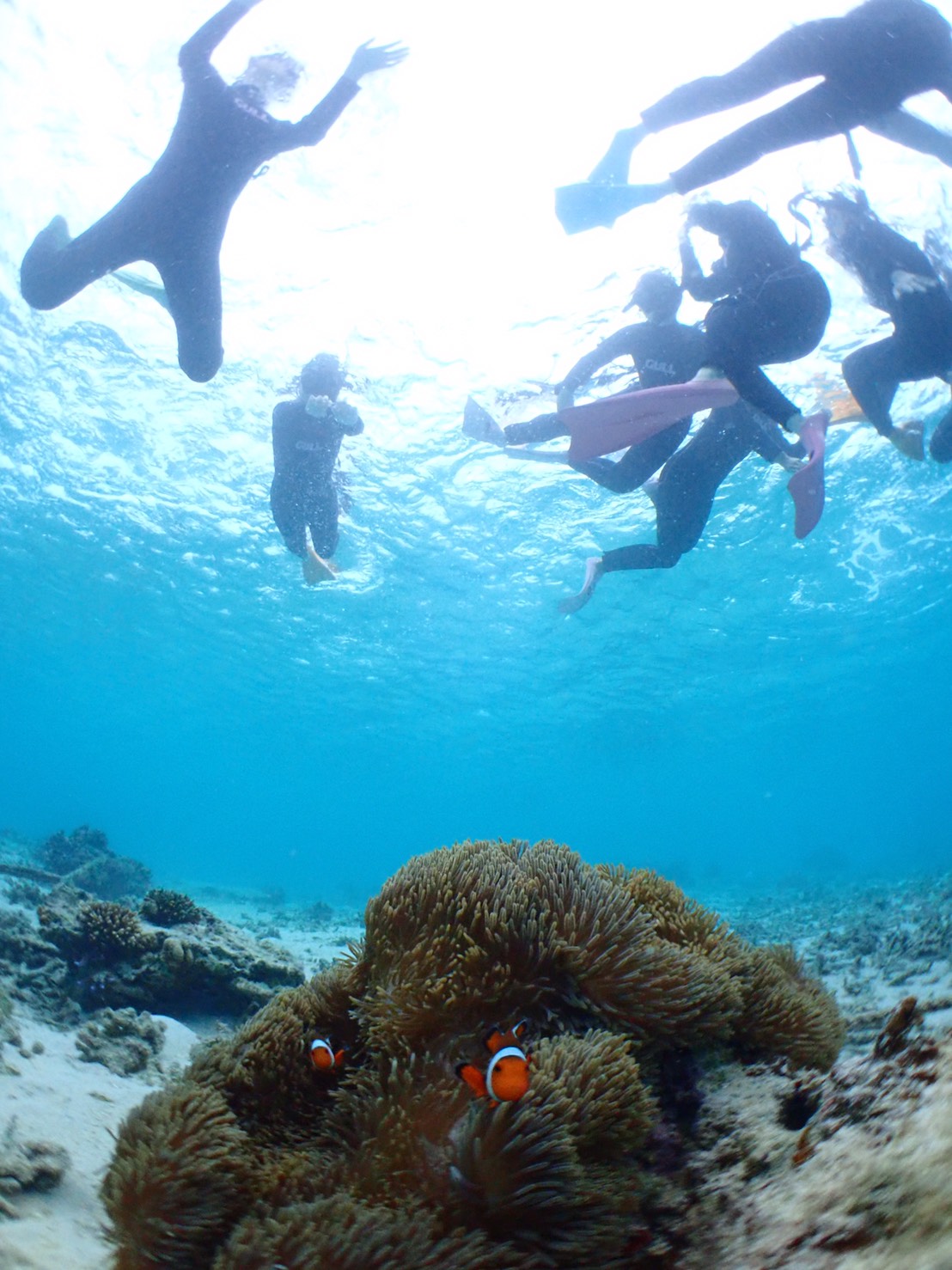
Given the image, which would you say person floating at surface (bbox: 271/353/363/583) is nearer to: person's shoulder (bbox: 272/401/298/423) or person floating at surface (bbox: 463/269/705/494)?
person's shoulder (bbox: 272/401/298/423)

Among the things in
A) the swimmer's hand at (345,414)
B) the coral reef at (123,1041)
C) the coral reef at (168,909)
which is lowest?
the coral reef at (123,1041)

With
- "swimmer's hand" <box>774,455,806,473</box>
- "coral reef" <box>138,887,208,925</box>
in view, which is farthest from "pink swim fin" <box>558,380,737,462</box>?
"coral reef" <box>138,887,208,925</box>

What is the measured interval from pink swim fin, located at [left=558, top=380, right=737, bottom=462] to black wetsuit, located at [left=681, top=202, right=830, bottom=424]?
0.82 ft

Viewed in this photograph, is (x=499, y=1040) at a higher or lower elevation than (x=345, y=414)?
lower

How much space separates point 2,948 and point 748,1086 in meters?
6.52

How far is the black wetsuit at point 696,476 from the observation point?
321 inches

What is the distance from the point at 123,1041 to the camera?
4.63 metres

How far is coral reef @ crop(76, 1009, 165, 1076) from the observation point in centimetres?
446

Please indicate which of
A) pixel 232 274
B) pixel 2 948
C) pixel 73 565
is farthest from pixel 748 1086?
pixel 73 565

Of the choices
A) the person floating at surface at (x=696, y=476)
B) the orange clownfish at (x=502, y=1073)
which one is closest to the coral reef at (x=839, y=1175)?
the orange clownfish at (x=502, y=1073)

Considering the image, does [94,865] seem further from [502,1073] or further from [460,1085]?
[502,1073]

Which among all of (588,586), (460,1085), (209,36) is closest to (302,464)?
(588,586)

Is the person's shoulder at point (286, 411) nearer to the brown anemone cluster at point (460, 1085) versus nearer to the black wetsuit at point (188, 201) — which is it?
the black wetsuit at point (188, 201)

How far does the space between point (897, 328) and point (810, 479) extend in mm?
2200
